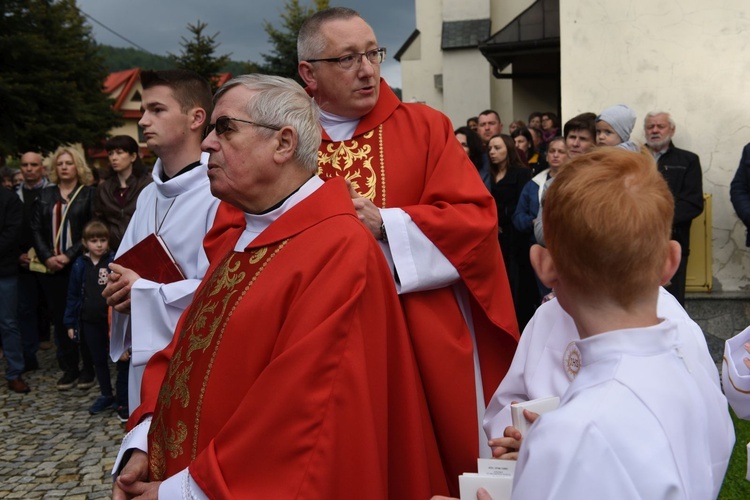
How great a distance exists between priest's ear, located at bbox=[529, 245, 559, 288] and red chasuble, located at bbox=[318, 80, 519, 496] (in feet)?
4.30

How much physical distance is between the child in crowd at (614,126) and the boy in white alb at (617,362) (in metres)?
4.09

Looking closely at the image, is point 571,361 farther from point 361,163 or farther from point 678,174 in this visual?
point 678,174

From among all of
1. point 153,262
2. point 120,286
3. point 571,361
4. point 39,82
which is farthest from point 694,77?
point 39,82

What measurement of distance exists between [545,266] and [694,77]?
627 centimetres

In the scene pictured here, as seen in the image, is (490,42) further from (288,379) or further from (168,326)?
(288,379)

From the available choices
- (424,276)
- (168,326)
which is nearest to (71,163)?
(168,326)

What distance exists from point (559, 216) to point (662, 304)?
754 millimetres

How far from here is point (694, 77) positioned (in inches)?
279

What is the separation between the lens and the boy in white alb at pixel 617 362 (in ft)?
4.33

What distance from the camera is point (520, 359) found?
2.23 metres

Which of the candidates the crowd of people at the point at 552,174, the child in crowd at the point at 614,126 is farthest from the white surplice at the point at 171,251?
the child in crowd at the point at 614,126

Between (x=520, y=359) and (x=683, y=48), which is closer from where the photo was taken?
(x=520, y=359)

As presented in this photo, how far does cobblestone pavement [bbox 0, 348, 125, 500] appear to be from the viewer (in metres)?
4.93

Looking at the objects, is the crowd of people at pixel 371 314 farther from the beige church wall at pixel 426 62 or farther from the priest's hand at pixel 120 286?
the beige church wall at pixel 426 62
